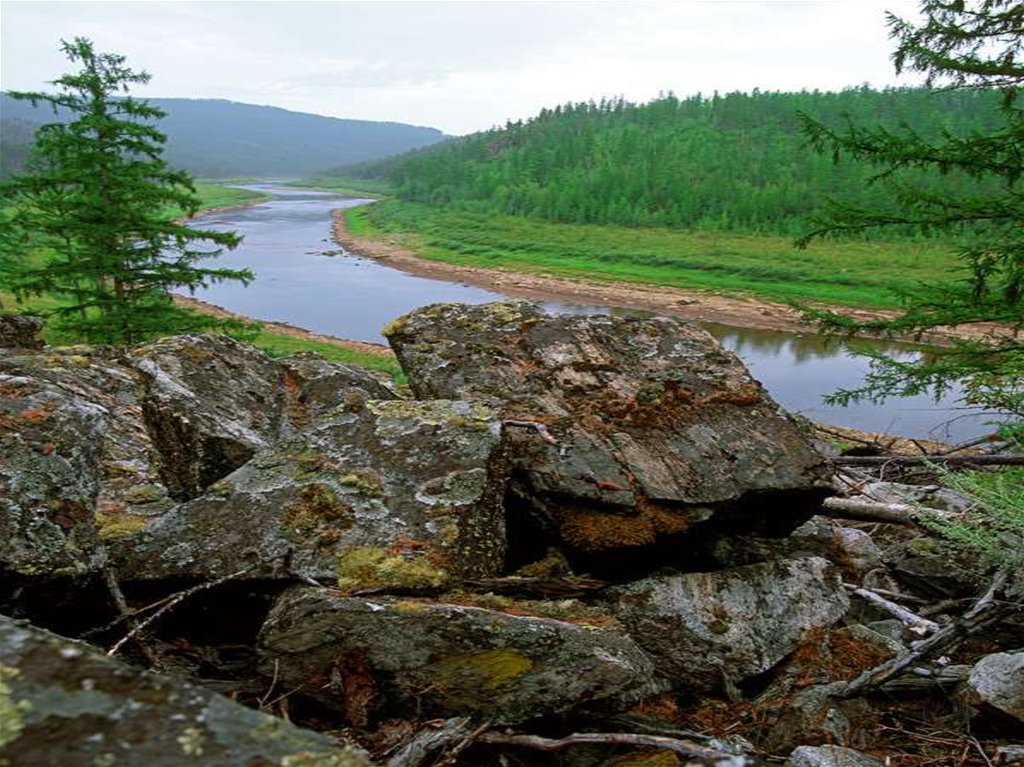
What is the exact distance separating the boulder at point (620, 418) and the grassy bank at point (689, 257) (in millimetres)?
43845

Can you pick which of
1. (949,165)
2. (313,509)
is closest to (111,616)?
(313,509)

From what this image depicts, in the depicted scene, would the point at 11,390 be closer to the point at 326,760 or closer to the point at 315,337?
the point at 326,760

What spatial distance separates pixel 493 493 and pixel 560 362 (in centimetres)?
177

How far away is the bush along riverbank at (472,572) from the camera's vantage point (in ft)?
10.6

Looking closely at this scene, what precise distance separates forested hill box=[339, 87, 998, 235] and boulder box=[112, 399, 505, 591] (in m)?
71.0

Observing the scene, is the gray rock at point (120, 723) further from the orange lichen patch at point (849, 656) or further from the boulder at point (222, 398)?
the orange lichen patch at point (849, 656)

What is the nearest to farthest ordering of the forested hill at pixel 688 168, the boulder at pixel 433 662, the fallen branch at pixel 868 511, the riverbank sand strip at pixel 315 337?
1. the boulder at pixel 433 662
2. the fallen branch at pixel 868 511
3. the riverbank sand strip at pixel 315 337
4. the forested hill at pixel 688 168

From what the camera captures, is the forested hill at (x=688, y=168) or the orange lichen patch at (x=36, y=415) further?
the forested hill at (x=688, y=168)

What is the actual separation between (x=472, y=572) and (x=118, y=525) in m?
2.22

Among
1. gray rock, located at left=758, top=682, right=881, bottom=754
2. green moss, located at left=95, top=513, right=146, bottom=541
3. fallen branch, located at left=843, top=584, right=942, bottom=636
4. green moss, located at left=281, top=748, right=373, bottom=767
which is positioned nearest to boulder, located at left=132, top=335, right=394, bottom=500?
green moss, located at left=95, top=513, right=146, bottom=541

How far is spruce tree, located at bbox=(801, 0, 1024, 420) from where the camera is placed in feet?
31.7

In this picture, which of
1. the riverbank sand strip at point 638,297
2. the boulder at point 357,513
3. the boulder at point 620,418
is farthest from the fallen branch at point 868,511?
the riverbank sand strip at point 638,297

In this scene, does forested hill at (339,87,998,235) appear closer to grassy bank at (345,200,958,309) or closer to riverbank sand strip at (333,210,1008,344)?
grassy bank at (345,200,958,309)

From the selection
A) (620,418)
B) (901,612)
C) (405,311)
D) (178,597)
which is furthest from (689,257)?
(178,597)
